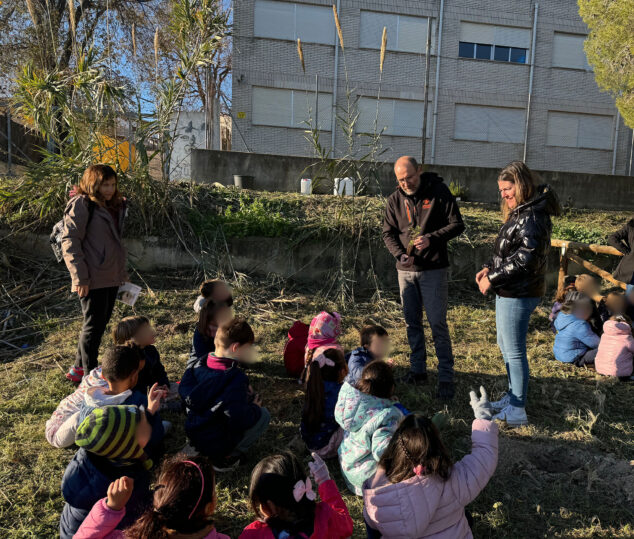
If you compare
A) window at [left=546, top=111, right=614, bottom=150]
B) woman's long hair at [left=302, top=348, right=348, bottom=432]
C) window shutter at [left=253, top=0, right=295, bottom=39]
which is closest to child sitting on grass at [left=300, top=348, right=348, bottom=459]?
woman's long hair at [left=302, top=348, right=348, bottom=432]

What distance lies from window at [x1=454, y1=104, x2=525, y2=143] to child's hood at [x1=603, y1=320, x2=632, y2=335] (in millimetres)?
16968

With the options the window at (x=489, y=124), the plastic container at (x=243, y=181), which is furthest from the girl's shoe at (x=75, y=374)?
the window at (x=489, y=124)

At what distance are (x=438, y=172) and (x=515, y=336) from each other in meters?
8.03

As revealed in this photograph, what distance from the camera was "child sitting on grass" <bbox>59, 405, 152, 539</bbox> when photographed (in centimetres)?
211

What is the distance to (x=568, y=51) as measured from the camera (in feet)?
68.3

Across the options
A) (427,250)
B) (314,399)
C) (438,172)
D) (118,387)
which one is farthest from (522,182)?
(438,172)

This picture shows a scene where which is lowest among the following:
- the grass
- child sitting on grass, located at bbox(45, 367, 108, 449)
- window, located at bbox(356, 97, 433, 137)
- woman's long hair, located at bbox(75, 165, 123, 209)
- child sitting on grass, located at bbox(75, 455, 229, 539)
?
the grass

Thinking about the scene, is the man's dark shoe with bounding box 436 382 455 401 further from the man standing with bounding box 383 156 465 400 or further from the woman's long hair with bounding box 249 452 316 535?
the woman's long hair with bounding box 249 452 316 535

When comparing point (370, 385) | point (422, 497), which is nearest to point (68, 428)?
point (370, 385)

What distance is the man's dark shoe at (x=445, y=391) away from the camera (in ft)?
13.4

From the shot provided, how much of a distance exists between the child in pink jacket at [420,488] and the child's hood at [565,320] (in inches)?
130

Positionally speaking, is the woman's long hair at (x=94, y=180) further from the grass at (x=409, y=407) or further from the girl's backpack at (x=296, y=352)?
the girl's backpack at (x=296, y=352)

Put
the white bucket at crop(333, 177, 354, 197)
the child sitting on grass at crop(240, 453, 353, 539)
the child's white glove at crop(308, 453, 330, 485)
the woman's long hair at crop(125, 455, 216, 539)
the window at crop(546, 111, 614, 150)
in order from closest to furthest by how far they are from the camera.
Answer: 1. the woman's long hair at crop(125, 455, 216, 539)
2. the child sitting on grass at crop(240, 453, 353, 539)
3. the child's white glove at crop(308, 453, 330, 485)
4. the white bucket at crop(333, 177, 354, 197)
5. the window at crop(546, 111, 614, 150)

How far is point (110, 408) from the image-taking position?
2178 millimetres
